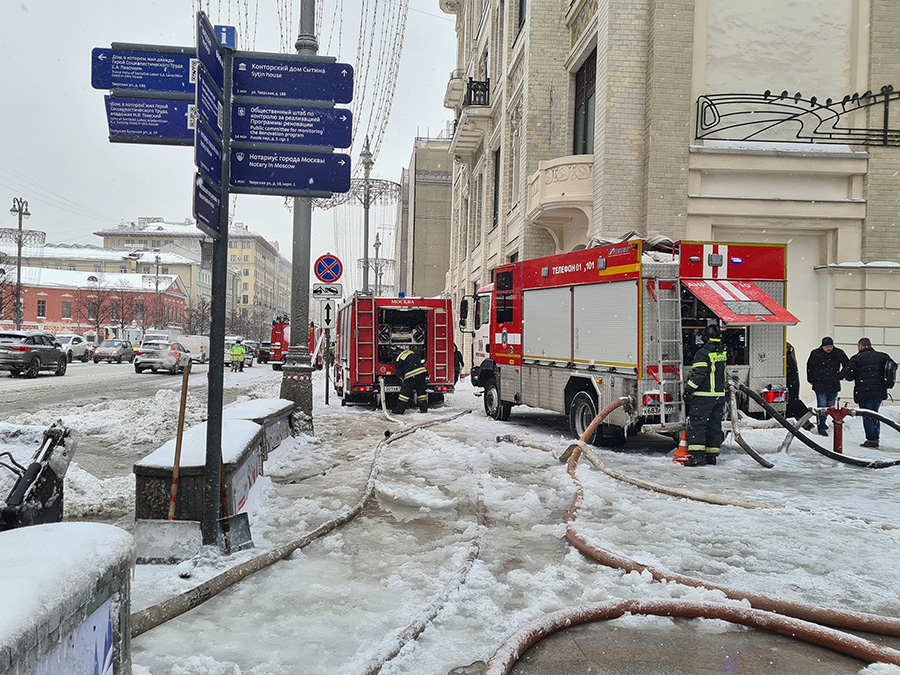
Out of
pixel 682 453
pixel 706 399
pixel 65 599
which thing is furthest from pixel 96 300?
pixel 65 599

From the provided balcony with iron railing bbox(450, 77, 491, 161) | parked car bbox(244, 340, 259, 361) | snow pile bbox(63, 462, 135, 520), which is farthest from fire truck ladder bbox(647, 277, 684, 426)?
parked car bbox(244, 340, 259, 361)

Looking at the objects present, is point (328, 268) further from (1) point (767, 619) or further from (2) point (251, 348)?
(2) point (251, 348)

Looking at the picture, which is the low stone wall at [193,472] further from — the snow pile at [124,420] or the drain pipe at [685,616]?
the snow pile at [124,420]

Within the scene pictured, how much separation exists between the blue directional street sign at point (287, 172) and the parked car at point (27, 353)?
24256 mm

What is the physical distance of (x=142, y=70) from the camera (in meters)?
5.64

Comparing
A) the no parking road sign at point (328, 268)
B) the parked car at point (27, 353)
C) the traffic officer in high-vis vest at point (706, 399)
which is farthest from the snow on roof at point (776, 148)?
the parked car at point (27, 353)

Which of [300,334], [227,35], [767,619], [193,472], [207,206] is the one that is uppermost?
[227,35]

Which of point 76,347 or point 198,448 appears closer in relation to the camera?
point 198,448

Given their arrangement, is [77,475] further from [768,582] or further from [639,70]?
[639,70]

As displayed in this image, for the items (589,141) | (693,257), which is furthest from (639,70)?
(693,257)

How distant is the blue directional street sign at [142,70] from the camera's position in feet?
18.3

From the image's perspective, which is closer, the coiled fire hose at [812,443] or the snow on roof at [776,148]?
the coiled fire hose at [812,443]

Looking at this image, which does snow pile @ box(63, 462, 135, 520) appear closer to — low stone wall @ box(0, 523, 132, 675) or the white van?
low stone wall @ box(0, 523, 132, 675)

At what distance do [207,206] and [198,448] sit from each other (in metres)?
2.05
